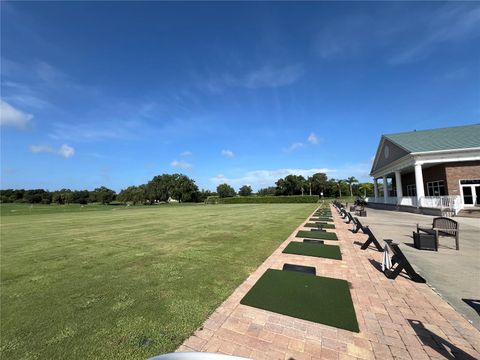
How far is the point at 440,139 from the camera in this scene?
69.2 feet

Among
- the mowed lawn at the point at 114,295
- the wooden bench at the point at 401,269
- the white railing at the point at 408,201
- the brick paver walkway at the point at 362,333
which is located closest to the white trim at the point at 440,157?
the white railing at the point at 408,201

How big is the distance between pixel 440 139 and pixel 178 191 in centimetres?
8044

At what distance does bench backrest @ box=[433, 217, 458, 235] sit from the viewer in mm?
7492

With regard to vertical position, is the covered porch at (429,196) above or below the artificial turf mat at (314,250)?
above

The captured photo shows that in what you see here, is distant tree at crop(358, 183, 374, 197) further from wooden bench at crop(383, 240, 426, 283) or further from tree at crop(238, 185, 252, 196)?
wooden bench at crop(383, 240, 426, 283)

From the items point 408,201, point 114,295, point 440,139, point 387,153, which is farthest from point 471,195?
point 114,295

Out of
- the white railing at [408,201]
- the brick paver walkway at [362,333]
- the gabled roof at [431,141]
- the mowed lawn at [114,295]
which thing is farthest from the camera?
the white railing at [408,201]

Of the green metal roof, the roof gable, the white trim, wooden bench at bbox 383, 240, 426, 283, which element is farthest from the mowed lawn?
the roof gable

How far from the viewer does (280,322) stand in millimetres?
3264

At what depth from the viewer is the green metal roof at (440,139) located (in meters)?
18.9

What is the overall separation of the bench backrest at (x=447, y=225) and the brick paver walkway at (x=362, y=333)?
16.0 feet

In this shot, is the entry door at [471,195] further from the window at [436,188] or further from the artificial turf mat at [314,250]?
the artificial turf mat at [314,250]

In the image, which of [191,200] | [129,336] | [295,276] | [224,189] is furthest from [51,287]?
[224,189]

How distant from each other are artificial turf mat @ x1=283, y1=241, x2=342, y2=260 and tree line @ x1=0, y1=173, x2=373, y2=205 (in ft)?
231
